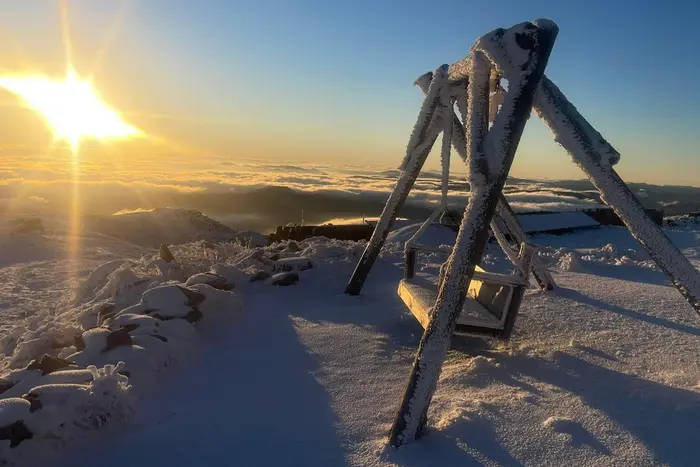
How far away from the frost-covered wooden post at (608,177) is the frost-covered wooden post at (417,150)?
215 cm

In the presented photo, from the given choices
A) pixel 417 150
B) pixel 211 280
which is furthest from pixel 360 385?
pixel 211 280

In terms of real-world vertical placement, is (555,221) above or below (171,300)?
above

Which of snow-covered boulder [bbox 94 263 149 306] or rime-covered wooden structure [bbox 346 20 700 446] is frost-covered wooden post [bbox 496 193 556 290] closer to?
rime-covered wooden structure [bbox 346 20 700 446]

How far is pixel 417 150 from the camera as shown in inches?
223

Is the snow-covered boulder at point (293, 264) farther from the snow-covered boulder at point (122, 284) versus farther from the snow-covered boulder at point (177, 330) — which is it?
the snow-covered boulder at point (177, 330)

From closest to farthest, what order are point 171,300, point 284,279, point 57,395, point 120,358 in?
point 57,395, point 120,358, point 171,300, point 284,279

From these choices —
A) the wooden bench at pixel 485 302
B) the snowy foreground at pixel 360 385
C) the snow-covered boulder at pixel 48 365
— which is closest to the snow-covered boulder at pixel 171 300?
the snowy foreground at pixel 360 385

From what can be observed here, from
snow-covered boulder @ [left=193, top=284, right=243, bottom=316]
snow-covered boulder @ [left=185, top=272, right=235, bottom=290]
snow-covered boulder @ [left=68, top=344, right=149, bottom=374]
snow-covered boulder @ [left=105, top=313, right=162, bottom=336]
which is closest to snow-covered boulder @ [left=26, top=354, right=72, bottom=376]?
snow-covered boulder @ [left=68, top=344, right=149, bottom=374]

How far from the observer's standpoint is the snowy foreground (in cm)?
292

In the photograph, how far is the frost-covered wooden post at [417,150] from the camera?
205 inches

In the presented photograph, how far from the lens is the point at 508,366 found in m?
4.03

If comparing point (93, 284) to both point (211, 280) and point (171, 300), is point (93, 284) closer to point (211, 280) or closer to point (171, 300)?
point (211, 280)

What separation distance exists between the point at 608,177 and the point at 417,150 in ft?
9.52

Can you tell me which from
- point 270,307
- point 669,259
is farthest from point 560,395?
point 270,307
